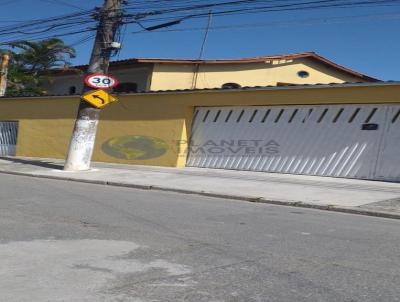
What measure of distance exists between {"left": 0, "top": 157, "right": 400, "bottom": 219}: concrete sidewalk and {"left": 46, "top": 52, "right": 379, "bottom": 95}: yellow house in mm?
6579

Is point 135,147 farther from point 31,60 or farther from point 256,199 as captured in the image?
point 31,60

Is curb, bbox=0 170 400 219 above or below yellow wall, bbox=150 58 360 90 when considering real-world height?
below

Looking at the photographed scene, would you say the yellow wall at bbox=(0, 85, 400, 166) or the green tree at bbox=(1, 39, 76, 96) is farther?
the green tree at bbox=(1, 39, 76, 96)

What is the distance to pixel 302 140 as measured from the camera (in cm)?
1670

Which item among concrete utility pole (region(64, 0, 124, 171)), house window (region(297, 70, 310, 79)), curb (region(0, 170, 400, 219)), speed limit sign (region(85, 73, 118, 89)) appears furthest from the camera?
house window (region(297, 70, 310, 79))

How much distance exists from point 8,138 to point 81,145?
1014 centimetres

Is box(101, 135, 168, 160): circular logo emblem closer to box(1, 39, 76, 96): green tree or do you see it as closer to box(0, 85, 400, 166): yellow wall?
box(0, 85, 400, 166): yellow wall

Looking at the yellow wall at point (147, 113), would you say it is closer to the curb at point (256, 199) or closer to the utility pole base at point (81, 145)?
the utility pole base at point (81, 145)

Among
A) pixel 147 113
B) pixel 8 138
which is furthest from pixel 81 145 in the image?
pixel 8 138

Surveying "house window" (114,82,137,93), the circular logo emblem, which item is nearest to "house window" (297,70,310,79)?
"house window" (114,82,137,93)

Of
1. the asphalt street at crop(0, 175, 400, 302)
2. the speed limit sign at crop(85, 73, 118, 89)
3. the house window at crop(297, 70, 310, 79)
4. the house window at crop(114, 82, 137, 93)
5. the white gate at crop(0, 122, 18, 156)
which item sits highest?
the house window at crop(297, 70, 310, 79)

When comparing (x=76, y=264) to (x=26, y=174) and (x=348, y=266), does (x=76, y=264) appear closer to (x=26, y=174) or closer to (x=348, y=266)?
(x=348, y=266)

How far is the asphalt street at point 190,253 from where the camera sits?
5.02 meters

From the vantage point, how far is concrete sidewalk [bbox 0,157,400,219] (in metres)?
11.5
